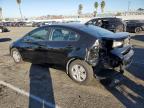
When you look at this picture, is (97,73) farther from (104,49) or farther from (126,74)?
(126,74)

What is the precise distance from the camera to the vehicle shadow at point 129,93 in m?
4.84

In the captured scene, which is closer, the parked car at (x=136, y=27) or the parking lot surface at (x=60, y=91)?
the parking lot surface at (x=60, y=91)

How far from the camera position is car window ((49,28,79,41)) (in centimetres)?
640

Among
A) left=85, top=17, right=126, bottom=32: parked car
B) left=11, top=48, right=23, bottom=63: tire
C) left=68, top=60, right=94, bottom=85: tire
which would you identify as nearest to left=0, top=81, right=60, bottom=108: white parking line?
left=68, top=60, right=94, bottom=85: tire

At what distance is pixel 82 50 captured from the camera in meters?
6.02

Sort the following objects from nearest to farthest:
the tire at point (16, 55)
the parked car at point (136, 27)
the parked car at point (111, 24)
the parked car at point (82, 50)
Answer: the parked car at point (82, 50)
the tire at point (16, 55)
the parked car at point (111, 24)
the parked car at point (136, 27)

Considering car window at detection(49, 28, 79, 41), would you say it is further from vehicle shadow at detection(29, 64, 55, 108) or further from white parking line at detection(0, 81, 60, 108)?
white parking line at detection(0, 81, 60, 108)

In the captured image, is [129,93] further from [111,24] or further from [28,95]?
[111,24]

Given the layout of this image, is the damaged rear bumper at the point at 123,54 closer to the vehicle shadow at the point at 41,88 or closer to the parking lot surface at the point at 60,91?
the parking lot surface at the point at 60,91

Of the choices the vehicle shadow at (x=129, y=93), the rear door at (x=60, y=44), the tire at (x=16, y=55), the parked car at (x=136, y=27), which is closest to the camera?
the vehicle shadow at (x=129, y=93)

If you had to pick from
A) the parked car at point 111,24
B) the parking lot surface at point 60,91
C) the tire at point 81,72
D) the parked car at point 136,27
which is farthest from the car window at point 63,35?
the parked car at point 136,27

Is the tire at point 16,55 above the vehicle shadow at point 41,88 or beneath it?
above

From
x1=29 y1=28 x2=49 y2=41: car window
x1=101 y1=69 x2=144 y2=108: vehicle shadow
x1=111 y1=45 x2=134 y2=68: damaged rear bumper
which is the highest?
x1=29 y1=28 x2=49 y2=41: car window

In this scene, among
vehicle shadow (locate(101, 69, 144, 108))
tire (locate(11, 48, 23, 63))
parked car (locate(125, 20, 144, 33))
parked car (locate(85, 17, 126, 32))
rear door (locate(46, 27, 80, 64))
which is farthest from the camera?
parked car (locate(125, 20, 144, 33))
